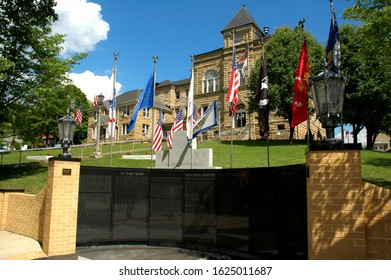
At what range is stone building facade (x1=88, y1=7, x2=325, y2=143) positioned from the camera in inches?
1658

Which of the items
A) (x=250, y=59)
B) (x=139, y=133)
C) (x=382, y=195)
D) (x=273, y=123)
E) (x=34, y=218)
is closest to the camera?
(x=382, y=195)

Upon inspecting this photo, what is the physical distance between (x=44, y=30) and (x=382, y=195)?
21.9m

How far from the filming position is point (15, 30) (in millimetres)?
19312

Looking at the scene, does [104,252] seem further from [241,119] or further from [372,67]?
Result: [241,119]

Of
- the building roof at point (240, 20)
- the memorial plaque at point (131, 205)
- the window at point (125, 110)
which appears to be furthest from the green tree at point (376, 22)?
the window at point (125, 110)

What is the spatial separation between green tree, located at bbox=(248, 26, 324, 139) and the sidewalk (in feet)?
84.9

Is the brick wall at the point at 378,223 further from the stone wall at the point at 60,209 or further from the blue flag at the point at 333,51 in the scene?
the stone wall at the point at 60,209

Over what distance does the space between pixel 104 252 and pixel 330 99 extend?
22.8 ft

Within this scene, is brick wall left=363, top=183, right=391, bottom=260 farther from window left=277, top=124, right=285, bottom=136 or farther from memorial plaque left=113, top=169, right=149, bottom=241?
window left=277, top=124, right=285, bottom=136

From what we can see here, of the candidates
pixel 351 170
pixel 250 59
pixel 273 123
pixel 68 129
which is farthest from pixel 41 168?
pixel 250 59

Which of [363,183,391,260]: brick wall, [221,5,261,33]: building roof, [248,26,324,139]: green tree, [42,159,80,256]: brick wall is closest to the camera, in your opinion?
[363,183,391,260]: brick wall

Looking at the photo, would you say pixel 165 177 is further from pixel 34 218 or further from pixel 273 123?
pixel 273 123

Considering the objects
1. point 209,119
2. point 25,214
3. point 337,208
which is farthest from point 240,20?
point 337,208

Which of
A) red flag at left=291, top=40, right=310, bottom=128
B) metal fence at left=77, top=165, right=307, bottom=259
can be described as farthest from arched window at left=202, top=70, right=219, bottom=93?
metal fence at left=77, top=165, right=307, bottom=259
